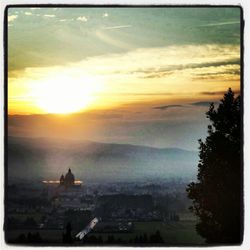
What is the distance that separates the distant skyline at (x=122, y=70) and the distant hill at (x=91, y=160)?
59 mm

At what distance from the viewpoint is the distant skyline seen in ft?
39.5

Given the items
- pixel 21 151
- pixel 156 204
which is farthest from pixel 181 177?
pixel 21 151

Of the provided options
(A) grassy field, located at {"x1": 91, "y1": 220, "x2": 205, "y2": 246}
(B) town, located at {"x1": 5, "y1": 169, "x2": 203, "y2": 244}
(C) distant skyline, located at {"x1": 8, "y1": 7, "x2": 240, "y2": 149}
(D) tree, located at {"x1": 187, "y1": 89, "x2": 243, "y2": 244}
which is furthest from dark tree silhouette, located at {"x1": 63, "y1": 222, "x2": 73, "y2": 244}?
(D) tree, located at {"x1": 187, "y1": 89, "x2": 243, "y2": 244}

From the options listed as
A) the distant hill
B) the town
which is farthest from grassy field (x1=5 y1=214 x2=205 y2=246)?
the distant hill

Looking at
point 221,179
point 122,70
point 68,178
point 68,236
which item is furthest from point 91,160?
point 221,179

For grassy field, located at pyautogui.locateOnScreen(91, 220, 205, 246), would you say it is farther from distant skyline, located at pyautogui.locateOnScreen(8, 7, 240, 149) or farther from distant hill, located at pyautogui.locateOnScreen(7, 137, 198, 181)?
distant skyline, located at pyautogui.locateOnScreen(8, 7, 240, 149)

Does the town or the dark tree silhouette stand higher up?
the town

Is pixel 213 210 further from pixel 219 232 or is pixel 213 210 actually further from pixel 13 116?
pixel 13 116

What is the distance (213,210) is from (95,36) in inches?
54.3

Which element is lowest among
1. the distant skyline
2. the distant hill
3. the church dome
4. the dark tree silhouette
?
the dark tree silhouette

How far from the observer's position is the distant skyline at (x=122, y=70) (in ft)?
39.5

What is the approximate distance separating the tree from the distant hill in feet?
0.33

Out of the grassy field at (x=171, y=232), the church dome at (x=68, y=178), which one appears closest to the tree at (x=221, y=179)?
the grassy field at (x=171, y=232)

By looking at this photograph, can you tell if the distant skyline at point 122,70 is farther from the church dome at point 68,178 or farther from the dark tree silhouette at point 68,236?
the dark tree silhouette at point 68,236
